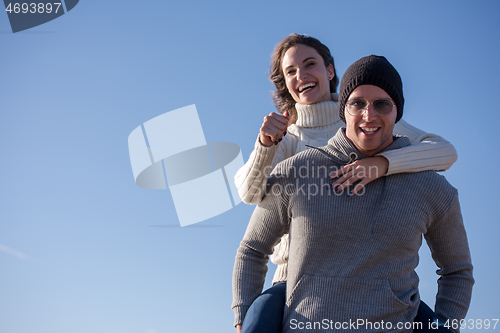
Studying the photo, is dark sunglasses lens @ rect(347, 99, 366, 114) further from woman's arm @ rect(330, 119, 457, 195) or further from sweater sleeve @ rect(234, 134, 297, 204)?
sweater sleeve @ rect(234, 134, 297, 204)

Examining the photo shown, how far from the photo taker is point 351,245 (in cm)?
247

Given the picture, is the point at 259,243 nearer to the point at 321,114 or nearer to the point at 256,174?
the point at 256,174

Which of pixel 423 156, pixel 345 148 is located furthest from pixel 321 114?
pixel 345 148

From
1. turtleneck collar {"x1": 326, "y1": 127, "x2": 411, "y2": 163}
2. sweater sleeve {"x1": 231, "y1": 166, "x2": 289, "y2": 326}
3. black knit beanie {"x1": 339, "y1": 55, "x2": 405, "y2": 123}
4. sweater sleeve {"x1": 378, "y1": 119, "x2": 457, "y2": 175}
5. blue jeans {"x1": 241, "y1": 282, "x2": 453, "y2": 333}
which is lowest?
blue jeans {"x1": 241, "y1": 282, "x2": 453, "y2": 333}

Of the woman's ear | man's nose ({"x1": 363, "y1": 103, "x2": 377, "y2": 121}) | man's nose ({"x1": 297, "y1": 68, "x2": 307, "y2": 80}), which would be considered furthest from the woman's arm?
the woman's ear

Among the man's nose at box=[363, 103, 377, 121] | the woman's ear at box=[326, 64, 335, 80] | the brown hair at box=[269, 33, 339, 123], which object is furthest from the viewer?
the woman's ear at box=[326, 64, 335, 80]

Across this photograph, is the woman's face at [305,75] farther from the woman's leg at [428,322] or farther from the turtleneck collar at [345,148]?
the woman's leg at [428,322]

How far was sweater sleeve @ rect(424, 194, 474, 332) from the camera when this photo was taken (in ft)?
8.76

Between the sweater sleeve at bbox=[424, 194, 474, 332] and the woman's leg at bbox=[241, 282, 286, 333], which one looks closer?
the woman's leg at bbox=[241, 282, 286, 333]

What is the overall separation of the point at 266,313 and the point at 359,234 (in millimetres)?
626

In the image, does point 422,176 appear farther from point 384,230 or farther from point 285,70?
point 285,70

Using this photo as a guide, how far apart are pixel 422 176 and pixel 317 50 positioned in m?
2.24

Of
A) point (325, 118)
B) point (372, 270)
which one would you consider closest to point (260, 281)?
point (372, 270)

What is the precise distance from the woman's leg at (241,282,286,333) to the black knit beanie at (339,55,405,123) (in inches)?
45.0
